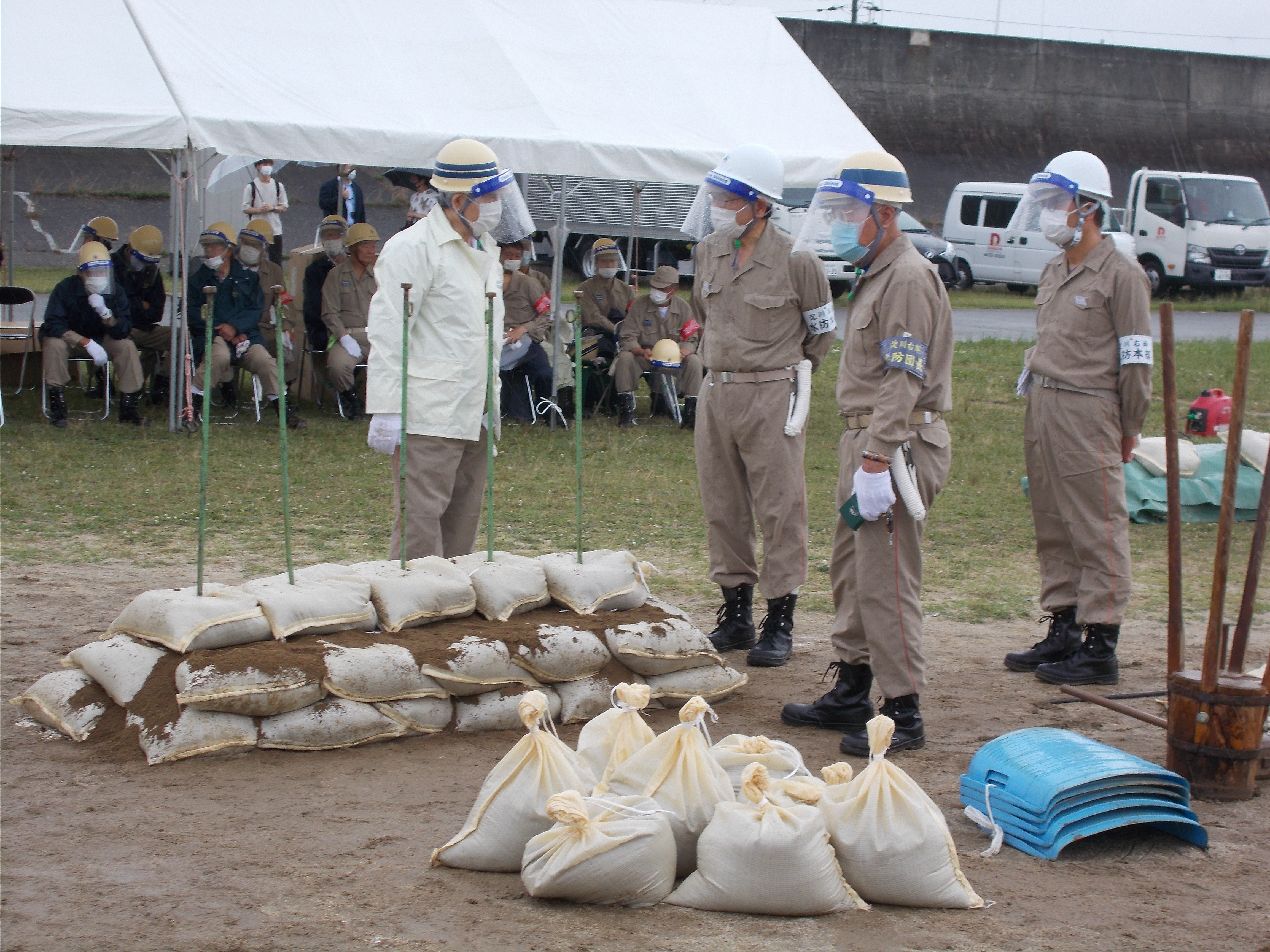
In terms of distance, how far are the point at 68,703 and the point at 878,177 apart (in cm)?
344

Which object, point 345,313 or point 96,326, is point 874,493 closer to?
point 345,313

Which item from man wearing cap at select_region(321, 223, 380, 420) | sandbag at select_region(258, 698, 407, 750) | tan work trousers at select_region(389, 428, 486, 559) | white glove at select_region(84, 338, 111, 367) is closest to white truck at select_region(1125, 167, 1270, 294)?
man wearing cap at select_region(321, 223, 380, 420)

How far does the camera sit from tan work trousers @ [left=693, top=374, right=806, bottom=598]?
5652mm

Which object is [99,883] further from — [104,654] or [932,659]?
[932,659]

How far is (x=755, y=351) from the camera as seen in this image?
5.68 meters

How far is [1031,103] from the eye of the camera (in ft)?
111

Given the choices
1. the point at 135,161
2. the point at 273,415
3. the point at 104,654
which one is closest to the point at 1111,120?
the point at 135,161

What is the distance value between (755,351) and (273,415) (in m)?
7.64

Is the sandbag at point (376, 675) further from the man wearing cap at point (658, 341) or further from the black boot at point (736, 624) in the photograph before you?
the man wearing cap at point (658, 341)

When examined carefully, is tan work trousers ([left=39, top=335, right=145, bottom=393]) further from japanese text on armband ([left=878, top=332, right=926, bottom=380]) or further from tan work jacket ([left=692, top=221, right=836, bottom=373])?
japanese text on armband ([left=878, top=332, right=926, bottom=380])

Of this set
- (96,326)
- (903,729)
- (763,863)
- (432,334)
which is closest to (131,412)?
(96,326)

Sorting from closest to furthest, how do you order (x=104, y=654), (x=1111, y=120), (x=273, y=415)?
(x=104, y=654), (x=273, y=415), (x=1111, y=120)

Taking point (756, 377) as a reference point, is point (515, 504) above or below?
below

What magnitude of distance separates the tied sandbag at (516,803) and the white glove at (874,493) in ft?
4.77
